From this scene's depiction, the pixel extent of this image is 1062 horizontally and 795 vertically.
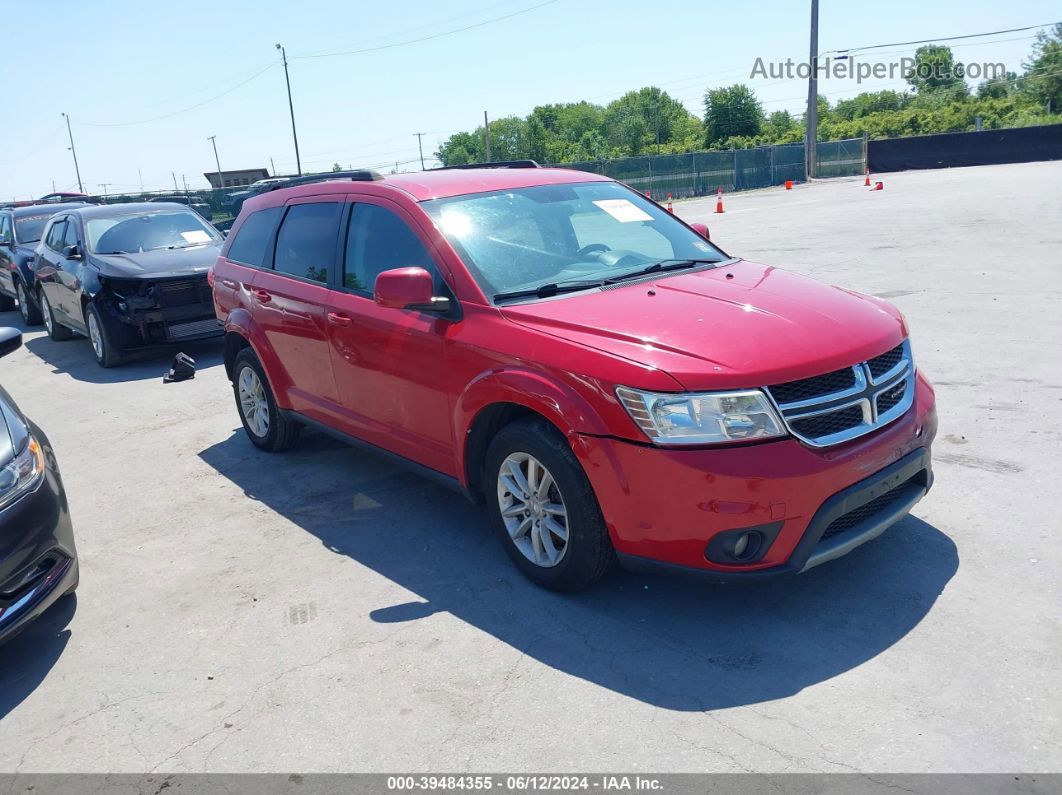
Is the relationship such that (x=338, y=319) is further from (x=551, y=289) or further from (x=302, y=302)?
(x=551, y=289)

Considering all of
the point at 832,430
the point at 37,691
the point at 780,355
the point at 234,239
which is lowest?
the point at 37,691

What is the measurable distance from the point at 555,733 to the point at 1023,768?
4.85ft

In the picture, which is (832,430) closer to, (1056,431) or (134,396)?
(1056,431)

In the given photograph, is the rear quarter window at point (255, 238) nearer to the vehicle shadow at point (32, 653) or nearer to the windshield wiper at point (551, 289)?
the windshield wiper at point (551, 289)

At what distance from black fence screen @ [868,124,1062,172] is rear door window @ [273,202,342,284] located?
43.6 meters

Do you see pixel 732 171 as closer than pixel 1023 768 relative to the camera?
No

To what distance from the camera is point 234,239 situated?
651 cm

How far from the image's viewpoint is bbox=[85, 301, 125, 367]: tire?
987 centimetres

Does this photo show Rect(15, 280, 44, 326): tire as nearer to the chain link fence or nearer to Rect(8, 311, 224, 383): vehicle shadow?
Rect(8, 311, 224, 383): vehicle shadow

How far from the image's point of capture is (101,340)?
10.0 meters

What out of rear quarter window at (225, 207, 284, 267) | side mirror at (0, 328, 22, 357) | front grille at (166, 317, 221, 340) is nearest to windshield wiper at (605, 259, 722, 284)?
rear quarter window at (225, 207, 284, 267)

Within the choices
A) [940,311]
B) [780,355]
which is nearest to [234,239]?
[780,355]

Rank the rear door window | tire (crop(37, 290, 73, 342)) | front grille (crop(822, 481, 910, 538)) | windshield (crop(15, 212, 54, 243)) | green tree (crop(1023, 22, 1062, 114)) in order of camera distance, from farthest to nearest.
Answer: green tree (crop(1023, 22, 1062, 114)), windshield (crop(15, 212, 54, 243)), tire (crop(37, 290, 73, 342)), the rear door window, front grille (crop(822, 481, 910, 538))

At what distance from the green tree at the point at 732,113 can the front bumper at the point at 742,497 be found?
7990 centimetres
